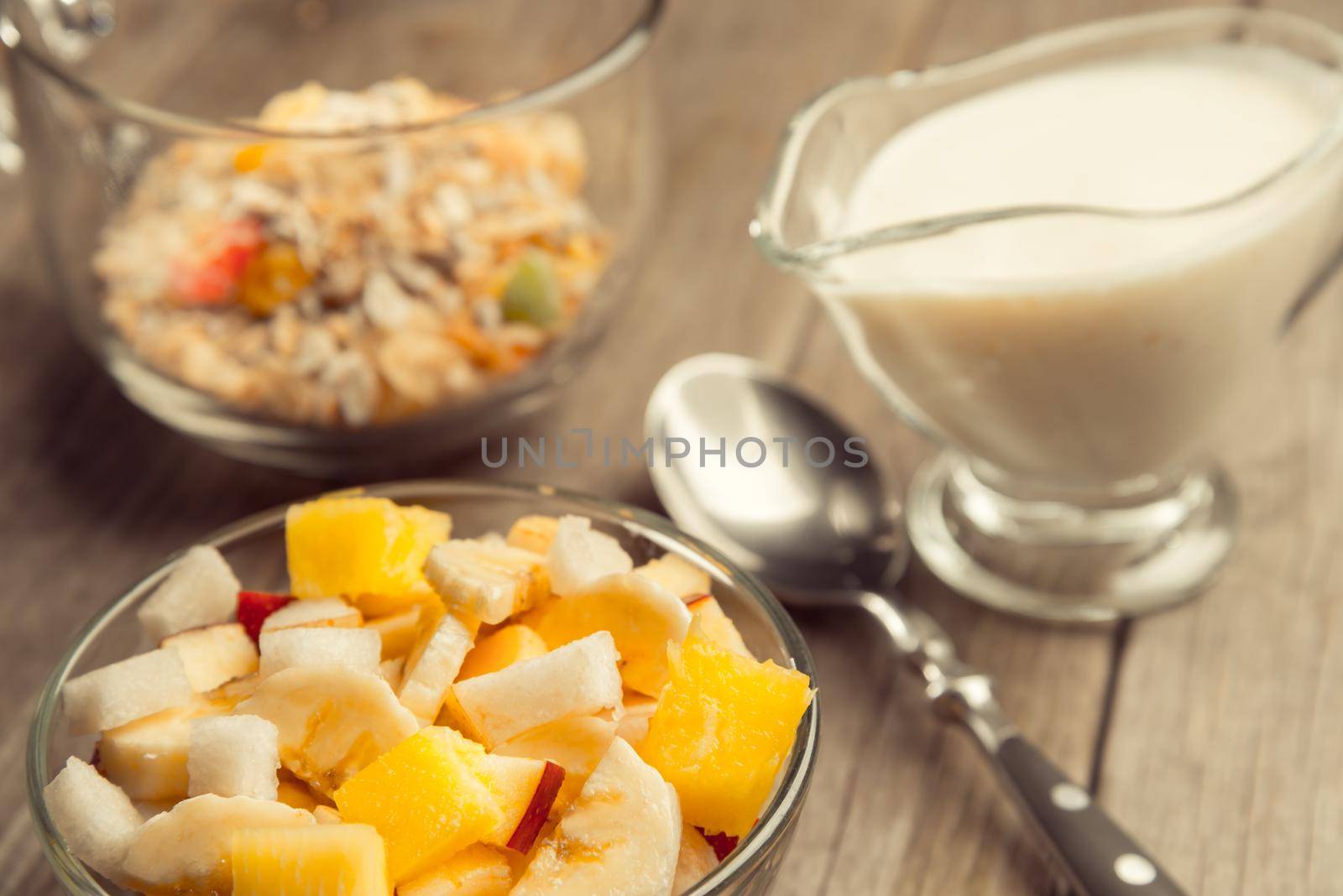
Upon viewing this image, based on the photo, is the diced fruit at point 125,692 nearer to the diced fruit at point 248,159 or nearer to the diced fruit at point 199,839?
the diced fruit at point 199,839

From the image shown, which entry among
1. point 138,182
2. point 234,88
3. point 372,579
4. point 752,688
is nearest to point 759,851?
point 752,688

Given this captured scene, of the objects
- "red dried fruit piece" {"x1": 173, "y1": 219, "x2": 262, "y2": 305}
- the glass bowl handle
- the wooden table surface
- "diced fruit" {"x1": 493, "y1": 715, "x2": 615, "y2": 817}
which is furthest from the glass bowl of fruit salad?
the glass bowl handle

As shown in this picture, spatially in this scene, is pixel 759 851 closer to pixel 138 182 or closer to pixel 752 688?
pixel 752 688

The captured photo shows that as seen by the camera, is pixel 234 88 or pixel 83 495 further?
pixel 234 88

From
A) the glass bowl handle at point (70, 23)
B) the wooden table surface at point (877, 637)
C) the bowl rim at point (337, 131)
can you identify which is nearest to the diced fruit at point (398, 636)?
the wooden table surface at point (877, 637)

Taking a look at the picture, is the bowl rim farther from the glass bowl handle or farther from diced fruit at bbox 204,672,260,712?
diced fruit at bbox 204,672,260,712

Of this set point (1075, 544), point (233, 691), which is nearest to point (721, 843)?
point (233, 691)

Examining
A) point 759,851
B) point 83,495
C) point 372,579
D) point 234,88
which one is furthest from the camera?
point 234,88
